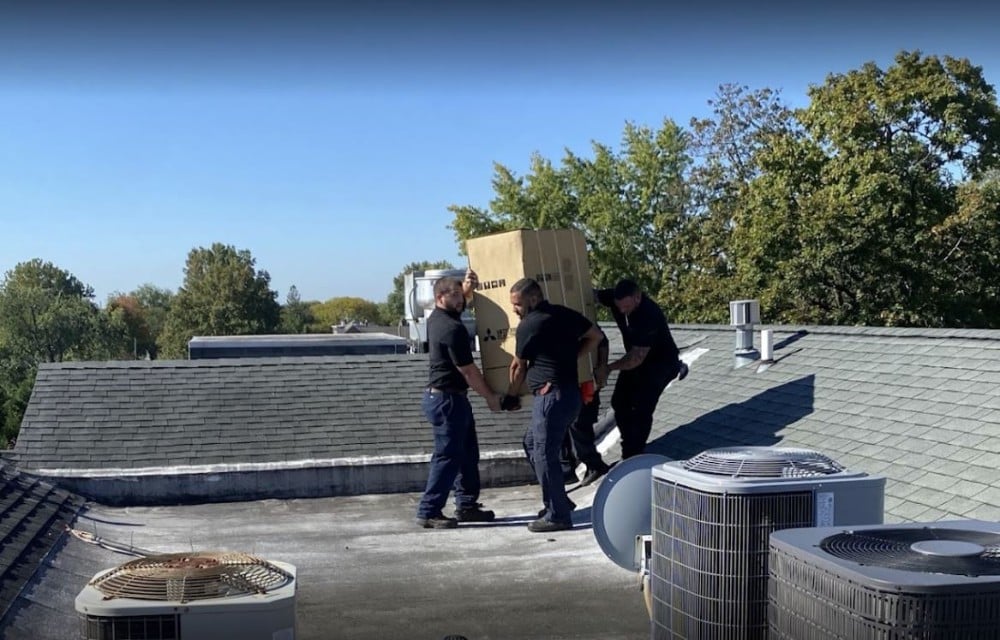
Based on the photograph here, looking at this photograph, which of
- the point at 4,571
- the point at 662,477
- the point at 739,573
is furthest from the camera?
the point at 4,571

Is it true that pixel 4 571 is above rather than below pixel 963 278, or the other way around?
below

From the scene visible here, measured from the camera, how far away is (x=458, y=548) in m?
7.92

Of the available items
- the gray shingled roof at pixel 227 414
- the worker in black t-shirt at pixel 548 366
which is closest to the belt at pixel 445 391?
the worker in black t-shirt at pixel 548 366

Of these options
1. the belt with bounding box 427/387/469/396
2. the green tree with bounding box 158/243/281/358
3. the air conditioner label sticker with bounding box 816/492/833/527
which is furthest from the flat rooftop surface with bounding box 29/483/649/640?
the green tree with bounding box 158/243/281/358

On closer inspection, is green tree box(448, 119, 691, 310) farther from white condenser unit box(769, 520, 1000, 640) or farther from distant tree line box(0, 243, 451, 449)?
white condenser unit box(769, 520, 1000, 640)

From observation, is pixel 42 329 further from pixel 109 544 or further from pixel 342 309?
pixel 109 544

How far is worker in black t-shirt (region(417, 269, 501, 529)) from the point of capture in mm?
8328

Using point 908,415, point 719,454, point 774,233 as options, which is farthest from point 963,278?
point 719,454

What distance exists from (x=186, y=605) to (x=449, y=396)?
506cm

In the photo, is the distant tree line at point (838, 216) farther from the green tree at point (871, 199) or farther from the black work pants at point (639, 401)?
the black work pants at point (639, 401)

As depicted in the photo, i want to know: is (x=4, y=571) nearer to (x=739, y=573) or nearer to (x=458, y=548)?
(x=458, y=548)

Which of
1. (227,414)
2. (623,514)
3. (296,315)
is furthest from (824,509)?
(296,315)

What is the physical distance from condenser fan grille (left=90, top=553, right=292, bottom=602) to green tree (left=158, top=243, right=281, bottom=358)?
78636mm

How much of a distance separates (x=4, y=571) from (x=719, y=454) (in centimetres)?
429
